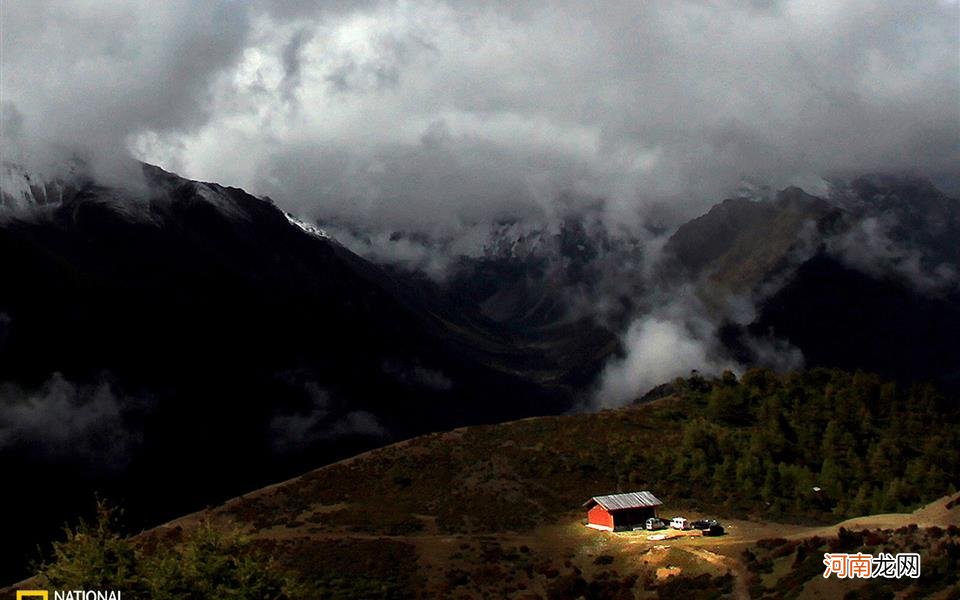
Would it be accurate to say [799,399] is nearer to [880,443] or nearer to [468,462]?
[880,443]

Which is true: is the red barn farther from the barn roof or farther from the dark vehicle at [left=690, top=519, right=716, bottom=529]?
the dark vehicle at [left=690, top=519, right=716, bottom=529]

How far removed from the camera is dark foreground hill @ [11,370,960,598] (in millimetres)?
85688

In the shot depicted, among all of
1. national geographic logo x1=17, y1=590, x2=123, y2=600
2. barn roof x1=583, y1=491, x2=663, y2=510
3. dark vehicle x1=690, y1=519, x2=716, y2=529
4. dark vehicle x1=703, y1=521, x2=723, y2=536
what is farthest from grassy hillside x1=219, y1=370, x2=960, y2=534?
national geographic logo x1=17, y1=590, x2=123, y2=600

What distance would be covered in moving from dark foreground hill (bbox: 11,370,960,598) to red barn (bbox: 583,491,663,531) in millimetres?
2638

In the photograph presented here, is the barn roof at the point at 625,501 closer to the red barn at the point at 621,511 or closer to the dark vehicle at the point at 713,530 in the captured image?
the red barn at the point at 621,511

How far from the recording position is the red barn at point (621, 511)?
11081 cm

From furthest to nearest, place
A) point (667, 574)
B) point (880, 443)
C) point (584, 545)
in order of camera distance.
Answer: point (880, 443) → point (584, 545) → point (667, 574)

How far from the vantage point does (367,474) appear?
14300 cm

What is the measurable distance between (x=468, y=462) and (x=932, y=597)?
8925cm

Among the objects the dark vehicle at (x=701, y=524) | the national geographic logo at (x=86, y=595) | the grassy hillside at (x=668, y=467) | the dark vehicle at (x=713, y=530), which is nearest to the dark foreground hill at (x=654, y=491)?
the grassy hillside at (x=668, y=467)

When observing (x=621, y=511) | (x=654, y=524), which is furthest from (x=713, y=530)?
(x=621, y=511)

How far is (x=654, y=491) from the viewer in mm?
132625

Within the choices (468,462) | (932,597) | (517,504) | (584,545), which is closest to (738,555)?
(584,545)

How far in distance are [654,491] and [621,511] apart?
23304mm
